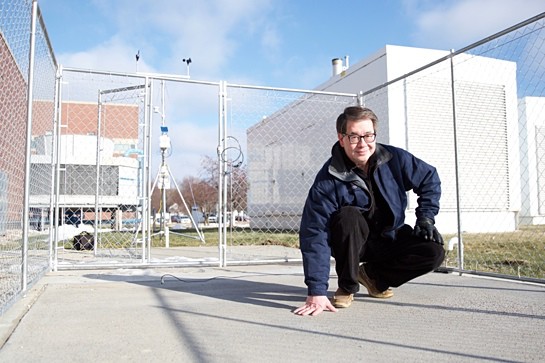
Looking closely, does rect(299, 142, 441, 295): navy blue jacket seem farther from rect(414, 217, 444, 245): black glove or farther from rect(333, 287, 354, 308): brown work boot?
rect(333, 287, 354, 308): brown work boot

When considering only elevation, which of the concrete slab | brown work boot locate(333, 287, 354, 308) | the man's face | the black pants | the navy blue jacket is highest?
the man's face

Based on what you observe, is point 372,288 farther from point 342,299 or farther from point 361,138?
point 361,138

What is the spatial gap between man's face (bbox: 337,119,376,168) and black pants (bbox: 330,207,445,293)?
33cm

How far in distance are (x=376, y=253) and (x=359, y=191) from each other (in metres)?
0.47

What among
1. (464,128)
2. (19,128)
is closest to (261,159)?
(464,128)

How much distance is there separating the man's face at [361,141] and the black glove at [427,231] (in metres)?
0.50

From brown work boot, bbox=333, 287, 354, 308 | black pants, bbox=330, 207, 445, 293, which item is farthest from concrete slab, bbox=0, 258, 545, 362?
black pants, bbox=330, 207, 445, 293

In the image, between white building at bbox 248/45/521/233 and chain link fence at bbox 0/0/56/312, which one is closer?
chain link fence at bbox 0/0/56/312

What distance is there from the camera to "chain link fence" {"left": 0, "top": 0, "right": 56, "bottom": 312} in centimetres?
297

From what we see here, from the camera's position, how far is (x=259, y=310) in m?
2.75

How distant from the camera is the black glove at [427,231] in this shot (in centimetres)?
266

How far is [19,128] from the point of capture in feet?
11.4

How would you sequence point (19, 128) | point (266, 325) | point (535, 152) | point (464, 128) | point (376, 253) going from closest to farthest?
point (266, 325)
point (376, 253)
point (19, 128)
point (535, 152)
point (464, 128)

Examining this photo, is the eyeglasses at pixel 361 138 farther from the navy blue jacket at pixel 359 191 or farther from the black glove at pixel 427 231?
the black glove at pixel 427 231
